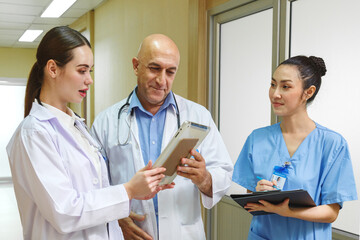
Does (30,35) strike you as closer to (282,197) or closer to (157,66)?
(157,66)

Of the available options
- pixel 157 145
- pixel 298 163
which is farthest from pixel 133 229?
pixel 298 163

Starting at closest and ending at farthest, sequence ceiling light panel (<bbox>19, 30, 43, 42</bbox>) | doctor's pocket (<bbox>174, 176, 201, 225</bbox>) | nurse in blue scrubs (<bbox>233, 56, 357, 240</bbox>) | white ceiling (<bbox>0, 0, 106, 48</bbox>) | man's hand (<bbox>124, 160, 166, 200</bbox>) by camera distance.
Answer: man's hand (<bbox>124, 160, 166, 200</bbox>)
nurse in blue scrubs (<bbox>233, 56, 357, 240</bbox>)
doctor's pocket (<bbox>174, 176, 201, 225</bbox>)
white ceiling (<bbox>0, 0, 106, 48</bbox>)
ceiling light panel (<bbox>19, 30, 43, 42</bbox>)

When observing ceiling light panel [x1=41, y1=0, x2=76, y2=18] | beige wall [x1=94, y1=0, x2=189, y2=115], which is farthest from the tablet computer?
ceiling light panel [x1=41, y1=0, x2=76, y2=18]

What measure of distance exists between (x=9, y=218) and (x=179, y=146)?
4.70 metres

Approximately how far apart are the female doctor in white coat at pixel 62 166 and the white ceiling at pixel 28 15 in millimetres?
4468

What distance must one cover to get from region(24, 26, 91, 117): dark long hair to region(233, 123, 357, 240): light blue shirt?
873 millimetres

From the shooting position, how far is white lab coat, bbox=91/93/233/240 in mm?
1554

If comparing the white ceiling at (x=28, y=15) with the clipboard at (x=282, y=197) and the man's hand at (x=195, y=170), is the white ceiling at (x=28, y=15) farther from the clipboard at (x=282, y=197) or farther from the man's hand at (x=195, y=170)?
the clipboard at (x=282, y=197)

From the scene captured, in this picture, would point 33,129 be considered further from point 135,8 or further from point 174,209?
point 135,8

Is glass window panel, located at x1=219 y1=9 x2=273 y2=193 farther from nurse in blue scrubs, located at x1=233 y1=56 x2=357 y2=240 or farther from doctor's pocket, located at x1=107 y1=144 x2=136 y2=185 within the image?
doctor's pocket, located at x1=107 y1=144 x2=136 y2=185

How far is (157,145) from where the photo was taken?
1639mm

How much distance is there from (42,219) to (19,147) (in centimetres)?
22

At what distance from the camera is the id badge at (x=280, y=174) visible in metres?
1.50

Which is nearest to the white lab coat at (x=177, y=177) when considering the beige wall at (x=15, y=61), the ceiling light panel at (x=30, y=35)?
the ceiling light panel at (x=30, y=35)
